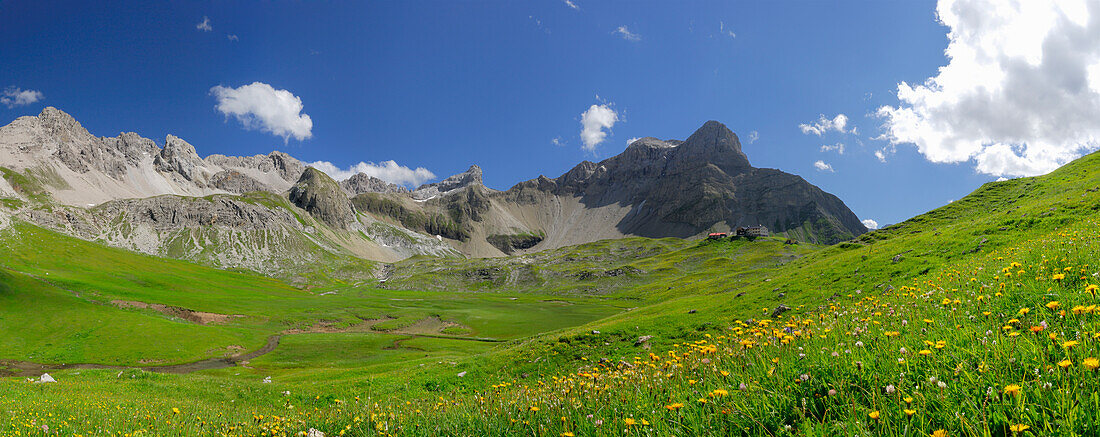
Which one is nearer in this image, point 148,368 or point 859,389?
point 859,389

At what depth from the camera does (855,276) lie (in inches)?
1264

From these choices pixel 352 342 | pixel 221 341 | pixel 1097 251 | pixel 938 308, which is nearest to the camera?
pixel 938 308

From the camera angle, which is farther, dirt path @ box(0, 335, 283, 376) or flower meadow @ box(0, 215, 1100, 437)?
dirt path @ box(0, 335, 283, 376)

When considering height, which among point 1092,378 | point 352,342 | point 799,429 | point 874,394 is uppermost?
point 1092,378

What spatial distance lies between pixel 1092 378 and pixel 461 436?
21.0ft

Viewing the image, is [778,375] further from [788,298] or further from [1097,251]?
[788,298]

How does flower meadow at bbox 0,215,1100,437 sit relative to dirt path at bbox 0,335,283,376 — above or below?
above

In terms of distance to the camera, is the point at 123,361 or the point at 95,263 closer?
the point at 123,361

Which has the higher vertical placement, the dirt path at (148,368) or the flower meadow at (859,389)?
the flower meadow at (859,389)

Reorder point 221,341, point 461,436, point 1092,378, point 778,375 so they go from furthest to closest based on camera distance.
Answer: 1. point 221,341
2. point 461,436
3. point 778,375
4. point 1092,378

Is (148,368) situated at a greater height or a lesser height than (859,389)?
lesser

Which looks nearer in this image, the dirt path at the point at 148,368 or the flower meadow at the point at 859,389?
the flower meadow at the point at 859,389

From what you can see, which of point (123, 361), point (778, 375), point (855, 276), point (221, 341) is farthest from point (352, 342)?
point (778, 375)

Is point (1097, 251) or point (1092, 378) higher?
point (1097, 251)
